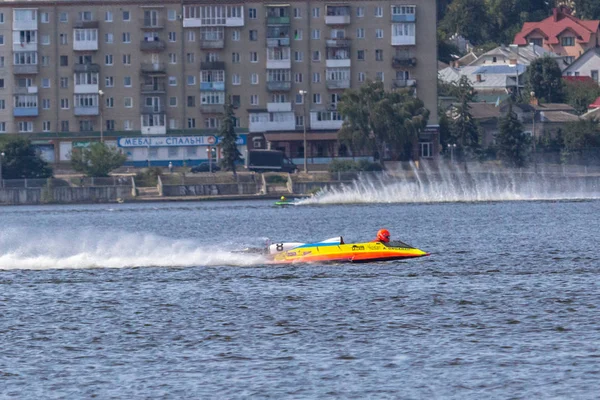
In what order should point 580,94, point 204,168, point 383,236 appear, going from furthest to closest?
point 580,94
point 204,168
point 383,236

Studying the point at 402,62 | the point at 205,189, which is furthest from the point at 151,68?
the point at 402,62

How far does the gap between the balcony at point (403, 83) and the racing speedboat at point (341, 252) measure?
94351 millimetres

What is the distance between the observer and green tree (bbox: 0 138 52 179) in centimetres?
12612

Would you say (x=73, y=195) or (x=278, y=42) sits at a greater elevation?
(x=278, y=42)

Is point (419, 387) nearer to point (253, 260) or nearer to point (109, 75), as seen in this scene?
point (253, 260)

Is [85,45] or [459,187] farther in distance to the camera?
[85,45]

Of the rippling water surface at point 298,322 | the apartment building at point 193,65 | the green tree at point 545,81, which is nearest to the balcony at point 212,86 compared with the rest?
the apartment building at point 193,65

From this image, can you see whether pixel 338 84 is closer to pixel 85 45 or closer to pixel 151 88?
pixel 151 88

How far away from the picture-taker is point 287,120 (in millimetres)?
139875

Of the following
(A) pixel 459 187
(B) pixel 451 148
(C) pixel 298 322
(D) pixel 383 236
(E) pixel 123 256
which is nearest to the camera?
(C) pixel 298 322

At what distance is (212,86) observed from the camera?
141 m

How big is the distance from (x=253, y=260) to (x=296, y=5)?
9354cm

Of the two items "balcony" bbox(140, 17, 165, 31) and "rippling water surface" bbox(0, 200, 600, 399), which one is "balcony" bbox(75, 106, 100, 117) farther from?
"rippling water surface" bbox(0, 200, 600, 399)

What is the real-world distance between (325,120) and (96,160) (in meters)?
26.9
